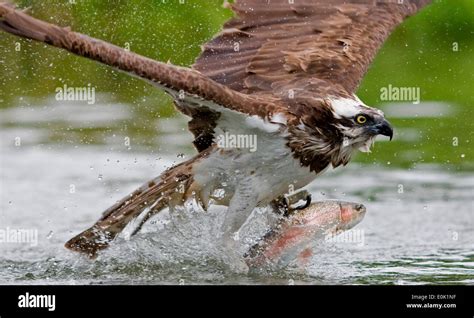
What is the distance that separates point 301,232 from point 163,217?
51.6 inches

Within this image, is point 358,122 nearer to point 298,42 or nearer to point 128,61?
point 298,42

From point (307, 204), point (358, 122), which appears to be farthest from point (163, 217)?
point (358, 122)

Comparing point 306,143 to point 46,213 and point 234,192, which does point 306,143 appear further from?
point 46,213

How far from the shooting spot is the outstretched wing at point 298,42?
12219 millimetres

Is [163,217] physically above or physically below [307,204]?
below

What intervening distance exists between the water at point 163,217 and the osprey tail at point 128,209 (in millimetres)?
135

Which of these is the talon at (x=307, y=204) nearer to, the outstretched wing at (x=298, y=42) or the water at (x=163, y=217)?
the water at (x=163, y=217)

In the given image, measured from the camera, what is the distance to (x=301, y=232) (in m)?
11.7

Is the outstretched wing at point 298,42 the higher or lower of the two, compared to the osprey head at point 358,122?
higher

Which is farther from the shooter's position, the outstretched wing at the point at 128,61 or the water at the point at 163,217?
the water at the point at 163,217

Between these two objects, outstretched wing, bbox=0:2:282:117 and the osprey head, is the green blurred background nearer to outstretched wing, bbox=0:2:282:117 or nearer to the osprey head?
the osprey head

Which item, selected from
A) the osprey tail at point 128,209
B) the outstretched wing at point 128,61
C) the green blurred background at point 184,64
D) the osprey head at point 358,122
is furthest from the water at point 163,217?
the outstretched wing at point 128,61
